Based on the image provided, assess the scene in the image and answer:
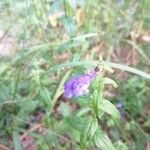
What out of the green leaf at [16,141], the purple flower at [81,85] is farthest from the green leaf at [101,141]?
the green leaf at [16,141]

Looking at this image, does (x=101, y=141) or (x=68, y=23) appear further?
(x=68, y=23)

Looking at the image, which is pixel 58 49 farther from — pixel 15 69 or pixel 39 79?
pixel 15 69

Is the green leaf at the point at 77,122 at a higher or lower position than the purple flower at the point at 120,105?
higher

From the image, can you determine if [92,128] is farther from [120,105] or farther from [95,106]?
[120,105]

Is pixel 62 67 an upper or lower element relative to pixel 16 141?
upper

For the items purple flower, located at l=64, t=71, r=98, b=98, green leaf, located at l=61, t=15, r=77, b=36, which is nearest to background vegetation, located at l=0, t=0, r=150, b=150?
green leaf, located at l=61, t=15, r=77, b=36

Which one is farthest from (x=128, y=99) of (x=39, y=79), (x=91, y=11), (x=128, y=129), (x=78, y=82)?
(x=78, y=82)

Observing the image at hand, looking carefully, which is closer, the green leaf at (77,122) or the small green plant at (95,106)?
the small green plant at (95,106)

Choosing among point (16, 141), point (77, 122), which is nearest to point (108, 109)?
point (77, 122)

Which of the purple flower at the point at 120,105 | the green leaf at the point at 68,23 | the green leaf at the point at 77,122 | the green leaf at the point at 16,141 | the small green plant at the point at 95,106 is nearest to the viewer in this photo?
the small green plant at the point at 95,106

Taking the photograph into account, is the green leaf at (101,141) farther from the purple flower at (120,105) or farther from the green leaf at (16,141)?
the purple flower at (120,105)
